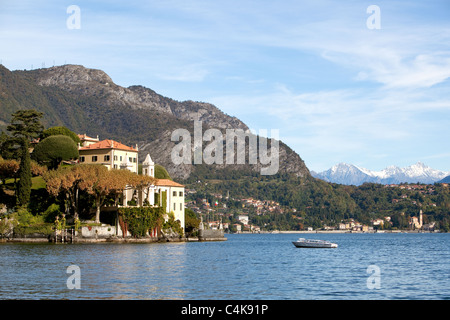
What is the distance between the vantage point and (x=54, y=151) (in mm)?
95812

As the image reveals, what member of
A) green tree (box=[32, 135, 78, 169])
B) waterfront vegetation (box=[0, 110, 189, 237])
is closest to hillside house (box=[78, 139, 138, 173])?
waterfront vegetation (box=[0, 110, 189, 237])

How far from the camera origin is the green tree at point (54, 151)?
95.6m

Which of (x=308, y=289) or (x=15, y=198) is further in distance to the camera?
(x=15, y=198)

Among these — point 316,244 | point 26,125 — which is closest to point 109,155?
point 26,125

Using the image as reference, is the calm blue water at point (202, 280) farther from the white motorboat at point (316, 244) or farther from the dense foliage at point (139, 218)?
the white motorboat at point (316, 244)

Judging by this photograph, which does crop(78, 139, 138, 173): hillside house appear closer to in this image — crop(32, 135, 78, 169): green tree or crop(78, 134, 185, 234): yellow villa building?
crop(78, 134, 185, 234): yellow villa building

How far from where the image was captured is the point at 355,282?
3978cm

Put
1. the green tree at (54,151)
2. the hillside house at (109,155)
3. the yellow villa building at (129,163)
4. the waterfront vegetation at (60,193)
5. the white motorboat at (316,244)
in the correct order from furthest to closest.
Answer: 1. the hillside house at (109,155)
2. the yellow villa building at (129,163)
3. the green tree at (54,151)
4. the white motorboat at (316,244)
5. the waterfront vegetation at (60,193)

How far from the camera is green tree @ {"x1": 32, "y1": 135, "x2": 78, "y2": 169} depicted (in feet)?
314

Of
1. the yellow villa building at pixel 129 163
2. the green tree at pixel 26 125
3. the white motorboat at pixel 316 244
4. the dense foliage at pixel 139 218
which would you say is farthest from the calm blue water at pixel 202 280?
the green tree at pixel 26 125

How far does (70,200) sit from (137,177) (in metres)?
11.0

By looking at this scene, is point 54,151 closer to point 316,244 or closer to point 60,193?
point 60,193
